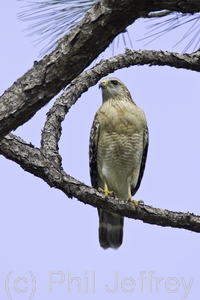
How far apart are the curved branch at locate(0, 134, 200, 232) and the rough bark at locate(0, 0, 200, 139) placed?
3.15 ft

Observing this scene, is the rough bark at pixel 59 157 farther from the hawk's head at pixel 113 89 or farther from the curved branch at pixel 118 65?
the hawk's head at pixel 113 89

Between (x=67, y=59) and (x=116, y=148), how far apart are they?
12.6 feet

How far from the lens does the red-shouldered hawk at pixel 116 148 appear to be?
21.4 ft

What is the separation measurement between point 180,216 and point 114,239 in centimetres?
256

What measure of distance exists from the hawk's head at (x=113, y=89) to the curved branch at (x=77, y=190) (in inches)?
93.4

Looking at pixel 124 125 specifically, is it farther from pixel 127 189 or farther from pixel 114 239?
pixel 114 239

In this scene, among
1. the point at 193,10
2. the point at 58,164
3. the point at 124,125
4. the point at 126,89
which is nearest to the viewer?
the point at 193,10

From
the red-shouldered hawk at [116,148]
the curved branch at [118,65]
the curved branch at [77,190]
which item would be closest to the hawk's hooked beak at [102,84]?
the red-shouldered hawk at [116,148]

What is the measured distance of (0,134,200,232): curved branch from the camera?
3.85m

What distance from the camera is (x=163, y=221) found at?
446 centimetres

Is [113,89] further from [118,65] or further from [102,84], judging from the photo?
[118,65]

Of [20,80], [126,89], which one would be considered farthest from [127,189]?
[20,80]

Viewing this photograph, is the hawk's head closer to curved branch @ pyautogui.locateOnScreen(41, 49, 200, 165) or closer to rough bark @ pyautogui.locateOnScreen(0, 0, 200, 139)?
curved branch @ pyautogui.locateOnScreen(41, 49, 200, 165)

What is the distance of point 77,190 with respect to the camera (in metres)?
4.25
